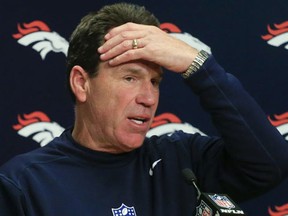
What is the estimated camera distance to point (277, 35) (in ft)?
5.68

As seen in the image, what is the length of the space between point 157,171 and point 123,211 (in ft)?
0.46

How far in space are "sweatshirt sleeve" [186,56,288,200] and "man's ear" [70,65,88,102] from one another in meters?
0.23

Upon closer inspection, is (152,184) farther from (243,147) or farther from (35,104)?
(35,104)

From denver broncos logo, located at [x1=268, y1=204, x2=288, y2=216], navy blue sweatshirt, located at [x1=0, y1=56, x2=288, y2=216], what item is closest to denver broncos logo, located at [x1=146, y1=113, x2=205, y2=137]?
denver broncos logo, located at [x1=268, y1=204, x2=288, y2=216]

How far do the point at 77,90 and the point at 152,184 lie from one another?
0.86ft

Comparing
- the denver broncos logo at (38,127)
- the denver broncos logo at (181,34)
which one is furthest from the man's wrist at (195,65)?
the denver broncos logo at (38,127)

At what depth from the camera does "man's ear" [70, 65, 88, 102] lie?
3.99 ft

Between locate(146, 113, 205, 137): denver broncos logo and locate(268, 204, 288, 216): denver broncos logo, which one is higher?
locate(146, 113, 205, 137): denver broncos logo

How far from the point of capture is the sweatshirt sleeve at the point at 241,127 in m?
1.13

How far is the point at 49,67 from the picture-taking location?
171cm

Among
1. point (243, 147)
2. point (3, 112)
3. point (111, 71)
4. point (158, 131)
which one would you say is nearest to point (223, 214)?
point (243, 147)

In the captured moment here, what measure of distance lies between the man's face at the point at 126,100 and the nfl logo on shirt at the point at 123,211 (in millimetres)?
125

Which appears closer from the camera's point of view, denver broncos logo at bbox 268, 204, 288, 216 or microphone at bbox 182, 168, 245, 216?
microphone at bbox 182, 168, 245, 216

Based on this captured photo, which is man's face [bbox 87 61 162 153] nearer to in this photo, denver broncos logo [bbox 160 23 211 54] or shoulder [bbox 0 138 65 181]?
shoulder [bbox 0 138 65 181]
